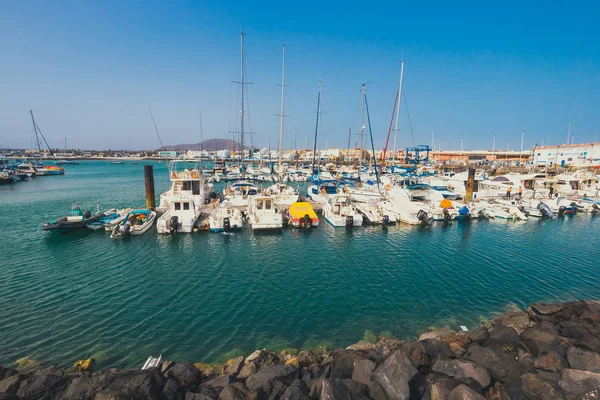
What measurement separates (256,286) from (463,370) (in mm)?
11092

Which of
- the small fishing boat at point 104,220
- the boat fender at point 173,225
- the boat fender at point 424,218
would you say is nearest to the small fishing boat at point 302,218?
the boat fender at point 173,225

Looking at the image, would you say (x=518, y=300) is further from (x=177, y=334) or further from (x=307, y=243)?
(x=177, y=334)

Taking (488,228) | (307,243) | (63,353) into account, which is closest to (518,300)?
(307,243)

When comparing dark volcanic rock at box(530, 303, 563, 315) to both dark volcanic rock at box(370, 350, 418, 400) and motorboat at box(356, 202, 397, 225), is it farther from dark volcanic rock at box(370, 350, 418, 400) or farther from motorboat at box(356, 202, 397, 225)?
motorboat at box(356, 202, 397, 225)

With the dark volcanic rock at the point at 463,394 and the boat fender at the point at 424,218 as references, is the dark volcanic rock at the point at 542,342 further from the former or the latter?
the boat fender at the point at 424,218

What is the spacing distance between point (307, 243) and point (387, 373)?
1683cm

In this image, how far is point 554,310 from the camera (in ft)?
41.3

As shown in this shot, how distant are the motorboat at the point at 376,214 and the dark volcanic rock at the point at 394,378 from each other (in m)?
23.2

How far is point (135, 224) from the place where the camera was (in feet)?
89.7

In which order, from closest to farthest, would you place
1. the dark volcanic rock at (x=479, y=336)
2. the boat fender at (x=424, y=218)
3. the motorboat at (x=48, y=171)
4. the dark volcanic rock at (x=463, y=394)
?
the dark volcanic rock at (x=463, y=394) → the dark volcanic rock at (x=479, y=336) → the boat fender at (x=424, y=218) → the motorboat at (x=48, y=171)

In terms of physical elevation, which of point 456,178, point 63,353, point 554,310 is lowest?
point 63,353

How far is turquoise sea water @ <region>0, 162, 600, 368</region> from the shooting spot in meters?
12.2

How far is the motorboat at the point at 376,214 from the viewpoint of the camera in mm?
31078

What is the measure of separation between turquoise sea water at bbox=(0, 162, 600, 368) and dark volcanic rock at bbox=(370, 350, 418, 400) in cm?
381
